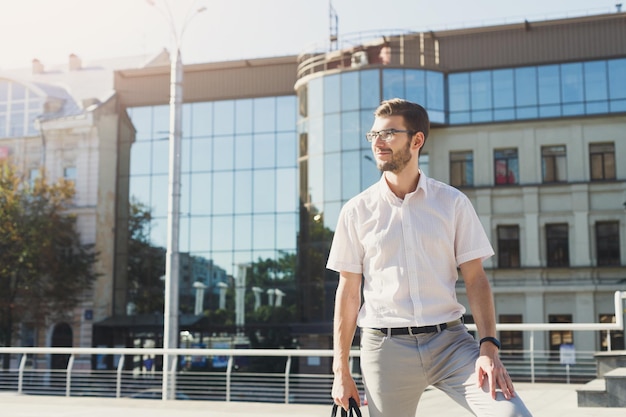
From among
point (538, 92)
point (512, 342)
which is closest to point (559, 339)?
point (512, 342)

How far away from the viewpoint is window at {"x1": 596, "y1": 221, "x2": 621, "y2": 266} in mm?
35344

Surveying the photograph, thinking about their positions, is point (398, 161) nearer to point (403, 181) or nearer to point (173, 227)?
point (403, 181)

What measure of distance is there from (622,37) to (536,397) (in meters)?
30.0

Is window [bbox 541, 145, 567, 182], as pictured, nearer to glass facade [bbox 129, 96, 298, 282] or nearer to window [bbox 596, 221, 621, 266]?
window [bbox 596, 221, 621, 266]

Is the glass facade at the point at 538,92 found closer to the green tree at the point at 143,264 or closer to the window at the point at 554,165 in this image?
the window at the point at 554,165

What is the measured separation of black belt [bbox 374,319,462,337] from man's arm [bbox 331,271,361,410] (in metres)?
0.19

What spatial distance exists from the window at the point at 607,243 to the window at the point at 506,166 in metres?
4.16

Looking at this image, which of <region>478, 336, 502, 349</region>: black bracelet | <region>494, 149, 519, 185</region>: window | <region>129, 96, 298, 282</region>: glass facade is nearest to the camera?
<region>478, 336, 502, 349</region>: black bracelet

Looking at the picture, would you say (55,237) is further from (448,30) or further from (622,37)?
(622,37)

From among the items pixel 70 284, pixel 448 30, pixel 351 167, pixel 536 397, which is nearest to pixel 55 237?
pixel 70 284

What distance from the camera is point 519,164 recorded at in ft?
121

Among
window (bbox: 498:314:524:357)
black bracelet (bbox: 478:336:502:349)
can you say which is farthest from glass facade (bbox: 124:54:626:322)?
black bracelet (bbox: 478:336:502:349)

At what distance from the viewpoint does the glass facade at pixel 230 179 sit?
39.7m

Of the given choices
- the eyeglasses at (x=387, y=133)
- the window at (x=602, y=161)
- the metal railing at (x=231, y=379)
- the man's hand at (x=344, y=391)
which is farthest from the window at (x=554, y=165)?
the man's hand at (x=344, y=391)
